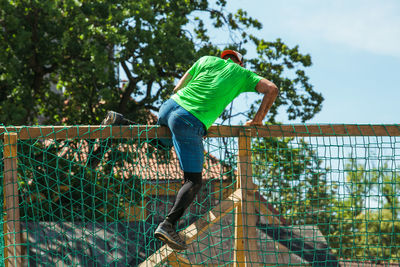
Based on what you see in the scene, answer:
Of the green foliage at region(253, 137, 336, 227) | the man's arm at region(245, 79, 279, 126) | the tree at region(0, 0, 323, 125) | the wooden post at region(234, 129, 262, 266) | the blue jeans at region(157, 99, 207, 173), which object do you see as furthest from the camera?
the tree at region(0, 0, 323, 125)

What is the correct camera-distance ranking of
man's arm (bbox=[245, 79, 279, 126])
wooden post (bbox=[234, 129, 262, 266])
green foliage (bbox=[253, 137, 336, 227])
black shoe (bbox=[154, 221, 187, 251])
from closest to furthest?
black shoe (bbox=[154, 221, 187, 251]), man's arm (bbox=[245, 79, 279, 126]), wooden post (bbox=[234, 129, 262, 266]), green foliage (bbox=[253, 137, 336, 227])

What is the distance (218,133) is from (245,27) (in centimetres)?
1002

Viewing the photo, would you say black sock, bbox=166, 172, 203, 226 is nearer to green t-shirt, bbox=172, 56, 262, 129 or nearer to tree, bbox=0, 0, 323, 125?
green t-shirt, bbox=172, 56, 262, 129

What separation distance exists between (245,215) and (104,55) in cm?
756

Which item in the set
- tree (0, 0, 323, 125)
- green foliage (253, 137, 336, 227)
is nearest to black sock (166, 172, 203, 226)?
green foliage (253, 137, 336, 227)

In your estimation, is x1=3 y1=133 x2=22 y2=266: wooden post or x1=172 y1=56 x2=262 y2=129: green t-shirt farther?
x1=3 y1=133 x2=22 y2=266: wooden post

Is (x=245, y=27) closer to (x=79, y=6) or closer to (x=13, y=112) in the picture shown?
(x=79, y=6)

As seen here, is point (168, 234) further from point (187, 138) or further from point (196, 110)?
point (196, 110)

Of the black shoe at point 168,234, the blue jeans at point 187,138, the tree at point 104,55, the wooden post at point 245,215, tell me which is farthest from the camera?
the tree at point 104,55

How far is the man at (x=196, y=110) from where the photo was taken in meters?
3.80

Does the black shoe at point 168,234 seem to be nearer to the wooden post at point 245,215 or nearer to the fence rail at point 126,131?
the wooden post at point 245,215

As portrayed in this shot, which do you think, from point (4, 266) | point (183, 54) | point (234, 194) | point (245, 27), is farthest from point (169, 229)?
point (245, 27)

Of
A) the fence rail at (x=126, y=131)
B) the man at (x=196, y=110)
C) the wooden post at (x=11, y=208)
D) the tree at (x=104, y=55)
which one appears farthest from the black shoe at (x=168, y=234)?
the tree at (x=104, y=55)

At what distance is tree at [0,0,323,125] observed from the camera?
1131cm
